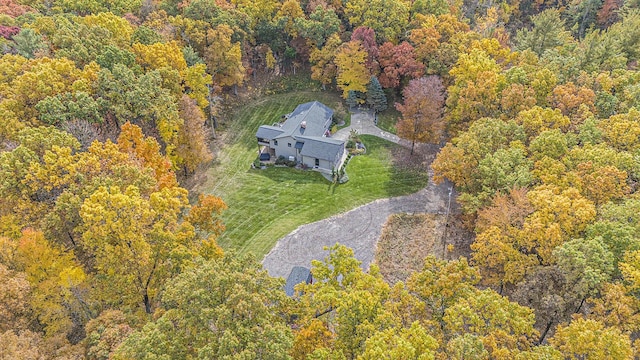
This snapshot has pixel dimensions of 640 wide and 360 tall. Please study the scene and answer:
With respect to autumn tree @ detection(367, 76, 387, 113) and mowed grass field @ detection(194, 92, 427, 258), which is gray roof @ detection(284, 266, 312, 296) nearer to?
mowed grass field @ detection(194, 92, 427, 258)

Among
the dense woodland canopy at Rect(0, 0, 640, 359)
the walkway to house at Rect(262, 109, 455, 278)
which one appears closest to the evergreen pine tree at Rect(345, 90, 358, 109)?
Answer: the dense woodland canopy at Rect(0, 0, 640, 359)

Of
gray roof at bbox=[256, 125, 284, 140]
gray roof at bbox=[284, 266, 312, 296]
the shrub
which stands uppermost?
gray roof at bbox=[256, 125, 284, 140]

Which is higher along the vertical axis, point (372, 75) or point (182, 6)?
point (182, 6)

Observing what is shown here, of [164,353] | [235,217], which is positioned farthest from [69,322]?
[235,217]

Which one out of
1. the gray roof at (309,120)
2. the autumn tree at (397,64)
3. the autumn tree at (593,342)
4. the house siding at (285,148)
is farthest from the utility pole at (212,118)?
the autumn tree at (593,342)

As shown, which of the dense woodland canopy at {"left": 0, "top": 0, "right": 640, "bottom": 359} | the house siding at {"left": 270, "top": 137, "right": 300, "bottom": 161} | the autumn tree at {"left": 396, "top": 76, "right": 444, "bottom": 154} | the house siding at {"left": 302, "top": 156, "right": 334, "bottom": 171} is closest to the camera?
the dense woodland canopy at {"left": 0, "top": 0, "right": 640, "bottom": 359}

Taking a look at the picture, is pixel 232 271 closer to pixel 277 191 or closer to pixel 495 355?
pixel 495 355
